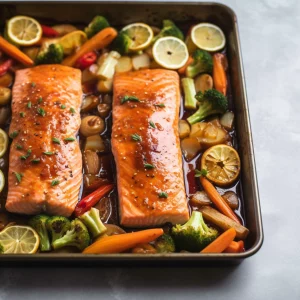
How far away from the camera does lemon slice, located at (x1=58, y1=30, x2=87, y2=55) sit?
15.4 feet

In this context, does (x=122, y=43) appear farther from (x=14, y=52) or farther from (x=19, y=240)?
(x=19, y=240)

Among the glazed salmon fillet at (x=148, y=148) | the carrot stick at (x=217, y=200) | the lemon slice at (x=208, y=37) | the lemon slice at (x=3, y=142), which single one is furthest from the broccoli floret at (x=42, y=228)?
the lemon slice at (x=208, y=37)

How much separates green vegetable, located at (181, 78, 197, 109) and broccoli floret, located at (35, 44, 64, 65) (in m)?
1.07

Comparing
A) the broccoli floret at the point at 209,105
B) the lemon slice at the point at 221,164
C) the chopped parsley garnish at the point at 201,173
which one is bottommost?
the chopped parsley garnish at the point at 201,173

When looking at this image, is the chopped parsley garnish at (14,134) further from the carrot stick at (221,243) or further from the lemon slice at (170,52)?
the carrot stick at (221,243)

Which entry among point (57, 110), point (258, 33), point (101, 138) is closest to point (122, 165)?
point (101, 138)

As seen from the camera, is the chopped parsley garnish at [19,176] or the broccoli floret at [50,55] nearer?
the chopped parsley garnish at [19,176]

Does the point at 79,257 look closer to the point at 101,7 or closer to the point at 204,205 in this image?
the point at 204,205

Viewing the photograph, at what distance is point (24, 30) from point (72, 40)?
43cm

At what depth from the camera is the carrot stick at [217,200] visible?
392 cm

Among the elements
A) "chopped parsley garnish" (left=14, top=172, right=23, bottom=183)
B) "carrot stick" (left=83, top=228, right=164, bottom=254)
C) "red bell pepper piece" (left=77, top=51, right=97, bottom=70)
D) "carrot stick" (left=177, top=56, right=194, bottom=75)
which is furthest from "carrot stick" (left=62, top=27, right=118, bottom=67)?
"carrot stick" (left=83, top=228, right=164, bottom=254)

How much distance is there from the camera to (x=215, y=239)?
3762mm

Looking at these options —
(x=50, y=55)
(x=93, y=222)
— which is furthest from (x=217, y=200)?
(x=50, y=55)

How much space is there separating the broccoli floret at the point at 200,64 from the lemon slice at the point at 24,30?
134cm
